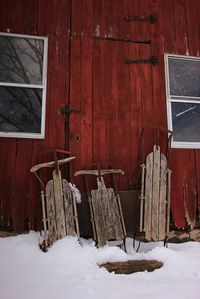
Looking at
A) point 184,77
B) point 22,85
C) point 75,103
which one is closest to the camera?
point 22,85

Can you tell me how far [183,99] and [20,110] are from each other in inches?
102

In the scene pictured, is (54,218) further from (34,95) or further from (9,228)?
(34,95)

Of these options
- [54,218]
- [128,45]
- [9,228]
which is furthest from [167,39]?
[9,228]

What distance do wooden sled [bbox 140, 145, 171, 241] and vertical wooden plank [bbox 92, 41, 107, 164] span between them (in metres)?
0.69

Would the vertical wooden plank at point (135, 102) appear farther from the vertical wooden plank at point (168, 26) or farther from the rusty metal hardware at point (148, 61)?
the vertical wooden plank at point (168, 26)

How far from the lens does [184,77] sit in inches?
202

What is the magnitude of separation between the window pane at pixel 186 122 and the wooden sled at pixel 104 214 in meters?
1.43

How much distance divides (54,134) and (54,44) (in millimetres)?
1437

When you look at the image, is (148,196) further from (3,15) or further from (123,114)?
(3,15)

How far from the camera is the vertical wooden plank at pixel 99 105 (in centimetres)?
457

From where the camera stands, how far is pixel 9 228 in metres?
4.10

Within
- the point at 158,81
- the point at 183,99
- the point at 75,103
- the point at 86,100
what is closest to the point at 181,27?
the point at 158,81

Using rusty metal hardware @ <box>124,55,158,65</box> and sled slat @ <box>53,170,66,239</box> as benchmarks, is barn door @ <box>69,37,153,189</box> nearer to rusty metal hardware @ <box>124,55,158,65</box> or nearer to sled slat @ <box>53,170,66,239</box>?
rusty metal hardware @ <box>124,55,158,65</box>

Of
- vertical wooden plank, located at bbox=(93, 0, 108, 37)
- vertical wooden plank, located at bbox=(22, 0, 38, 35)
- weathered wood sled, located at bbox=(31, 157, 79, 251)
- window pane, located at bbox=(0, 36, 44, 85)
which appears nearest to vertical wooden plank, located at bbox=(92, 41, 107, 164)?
vertical wooden plank, located at bbox=(93, 0, 108, 37)
